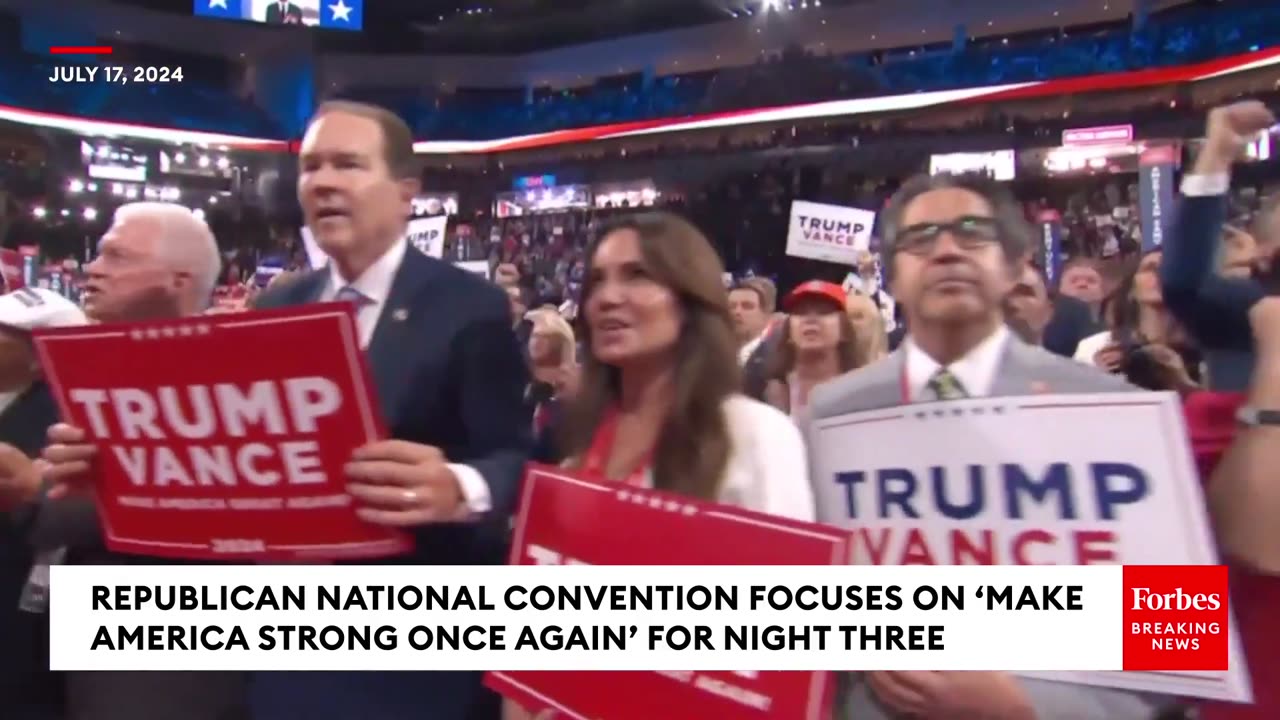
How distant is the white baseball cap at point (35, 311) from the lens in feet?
6.10

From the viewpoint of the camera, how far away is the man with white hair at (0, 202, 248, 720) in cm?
166

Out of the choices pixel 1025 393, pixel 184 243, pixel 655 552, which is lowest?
pixel 655 552

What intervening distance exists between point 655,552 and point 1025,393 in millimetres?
512

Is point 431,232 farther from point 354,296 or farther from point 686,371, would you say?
point 686,371

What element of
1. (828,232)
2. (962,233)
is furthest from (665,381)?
(828,232)

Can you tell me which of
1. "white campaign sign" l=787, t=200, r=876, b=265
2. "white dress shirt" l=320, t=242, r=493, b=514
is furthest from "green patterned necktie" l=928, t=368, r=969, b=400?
"white campaign sign" l=787, t=200, r=876, b=265

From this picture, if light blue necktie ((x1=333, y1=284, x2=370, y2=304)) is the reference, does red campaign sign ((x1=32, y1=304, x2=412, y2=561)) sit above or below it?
below

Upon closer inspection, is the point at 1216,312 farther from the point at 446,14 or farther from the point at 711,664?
the point at 446,14

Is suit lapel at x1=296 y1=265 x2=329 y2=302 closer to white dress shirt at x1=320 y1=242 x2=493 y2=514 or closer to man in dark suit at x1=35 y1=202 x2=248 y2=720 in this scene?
white dress shirt at x1=320 y1=242 x2=493 y2=514

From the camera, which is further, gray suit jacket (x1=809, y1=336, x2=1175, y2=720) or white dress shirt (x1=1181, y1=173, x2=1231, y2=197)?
white dress shirt (x1=1181, y1=173, x2=1231, y2=197)

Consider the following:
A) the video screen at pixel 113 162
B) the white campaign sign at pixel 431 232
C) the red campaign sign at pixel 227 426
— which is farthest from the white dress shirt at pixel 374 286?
the video screen at pixel 113 162

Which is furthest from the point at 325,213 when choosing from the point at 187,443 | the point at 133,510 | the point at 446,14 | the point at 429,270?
the point at 446,14

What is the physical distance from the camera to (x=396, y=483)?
1379 millimetres

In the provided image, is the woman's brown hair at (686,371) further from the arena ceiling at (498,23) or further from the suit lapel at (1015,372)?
the arena ceiling at (498,23)
